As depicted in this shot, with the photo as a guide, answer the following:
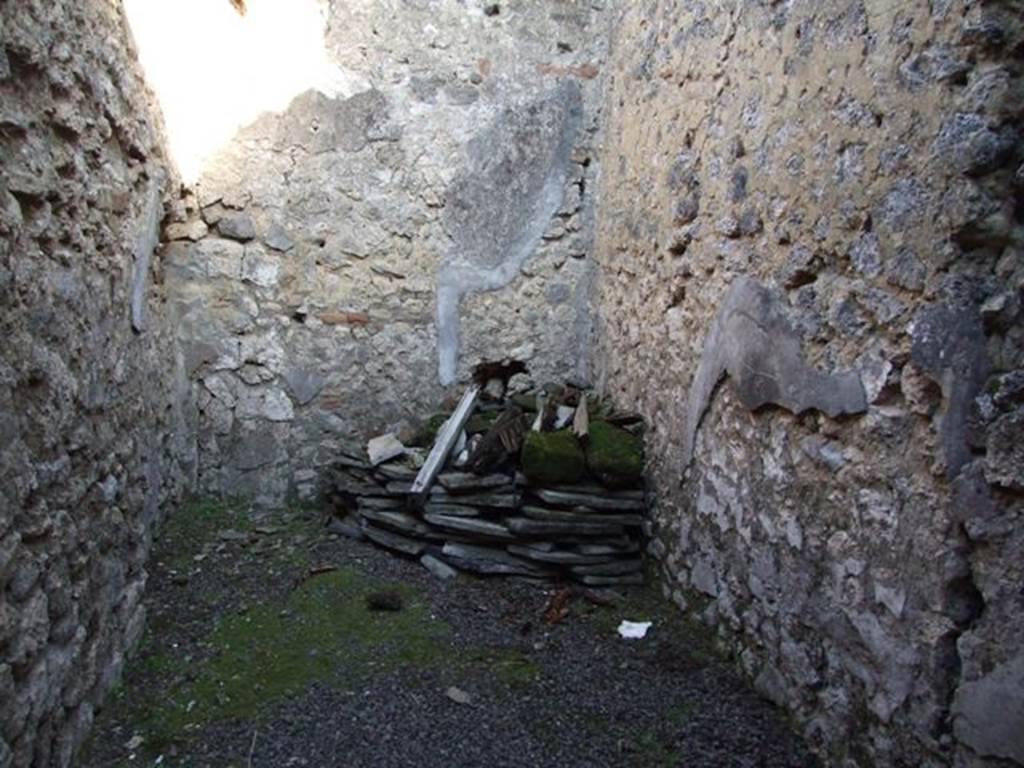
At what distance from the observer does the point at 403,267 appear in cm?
412

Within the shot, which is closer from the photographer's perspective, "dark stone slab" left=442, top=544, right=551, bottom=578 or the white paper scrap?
the white paper scrap

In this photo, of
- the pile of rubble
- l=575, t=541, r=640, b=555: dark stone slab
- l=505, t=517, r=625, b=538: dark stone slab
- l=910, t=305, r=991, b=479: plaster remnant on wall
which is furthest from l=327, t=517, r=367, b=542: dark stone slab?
l=910, t=305, r=991, b=479: plaster remnant on wall

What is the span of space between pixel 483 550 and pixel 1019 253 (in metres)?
2.35

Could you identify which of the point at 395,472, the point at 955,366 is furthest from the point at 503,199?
the point at 955,366

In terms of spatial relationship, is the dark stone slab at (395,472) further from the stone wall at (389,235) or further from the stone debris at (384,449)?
the stone wall at (389,235)

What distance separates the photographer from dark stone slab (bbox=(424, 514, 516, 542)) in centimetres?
333

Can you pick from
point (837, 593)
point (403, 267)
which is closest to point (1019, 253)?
point (837, 593)

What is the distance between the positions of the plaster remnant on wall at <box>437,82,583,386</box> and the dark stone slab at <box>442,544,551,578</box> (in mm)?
1117

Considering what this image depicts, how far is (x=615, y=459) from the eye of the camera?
3.35 meters

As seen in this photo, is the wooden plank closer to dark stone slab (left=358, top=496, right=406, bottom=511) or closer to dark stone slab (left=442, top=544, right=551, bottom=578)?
dark stone slab (left=358, top=496, right=406, bottom=511)

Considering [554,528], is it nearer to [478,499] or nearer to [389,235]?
[478,499]

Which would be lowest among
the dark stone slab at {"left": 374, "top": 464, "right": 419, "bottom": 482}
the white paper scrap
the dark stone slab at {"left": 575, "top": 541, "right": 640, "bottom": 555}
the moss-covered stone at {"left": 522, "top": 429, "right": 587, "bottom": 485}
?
the white paper scrap

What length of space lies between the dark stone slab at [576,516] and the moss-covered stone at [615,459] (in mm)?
140

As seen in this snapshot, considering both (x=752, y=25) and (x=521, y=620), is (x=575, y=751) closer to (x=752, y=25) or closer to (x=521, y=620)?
(x=521, y=620)
